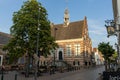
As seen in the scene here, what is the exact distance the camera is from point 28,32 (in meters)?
26.1

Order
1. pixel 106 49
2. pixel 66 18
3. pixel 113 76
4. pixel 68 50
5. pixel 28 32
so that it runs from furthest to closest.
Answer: pixel 66 18 < pixel 68 50 < pixel 106 49 < pixel 28 32 < pixel 113 76

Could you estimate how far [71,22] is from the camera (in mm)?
67000

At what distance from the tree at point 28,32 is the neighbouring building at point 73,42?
107 feet

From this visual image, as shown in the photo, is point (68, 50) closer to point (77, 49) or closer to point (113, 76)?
point (77, 49)

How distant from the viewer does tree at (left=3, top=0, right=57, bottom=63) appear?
84.7 feet

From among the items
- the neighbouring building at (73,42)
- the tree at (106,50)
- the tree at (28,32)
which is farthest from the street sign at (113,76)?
the neighbouring building at (73,42)

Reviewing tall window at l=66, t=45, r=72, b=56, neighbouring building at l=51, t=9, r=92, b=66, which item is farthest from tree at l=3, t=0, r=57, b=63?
tall window at l=66, t=45, r=72, b=56

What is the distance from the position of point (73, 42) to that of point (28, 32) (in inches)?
1392

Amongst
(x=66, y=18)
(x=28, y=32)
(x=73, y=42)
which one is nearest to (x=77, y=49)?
(x=73, y=42)

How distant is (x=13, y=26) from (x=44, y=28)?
460 cm

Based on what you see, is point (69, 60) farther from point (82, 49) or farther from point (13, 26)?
point (13, 26)

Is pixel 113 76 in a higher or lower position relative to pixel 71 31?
lower

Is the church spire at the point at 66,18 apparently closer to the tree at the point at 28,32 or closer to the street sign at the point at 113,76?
the tree at the point at 28,32

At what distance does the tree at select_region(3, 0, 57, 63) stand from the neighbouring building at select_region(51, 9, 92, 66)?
32.5 m
